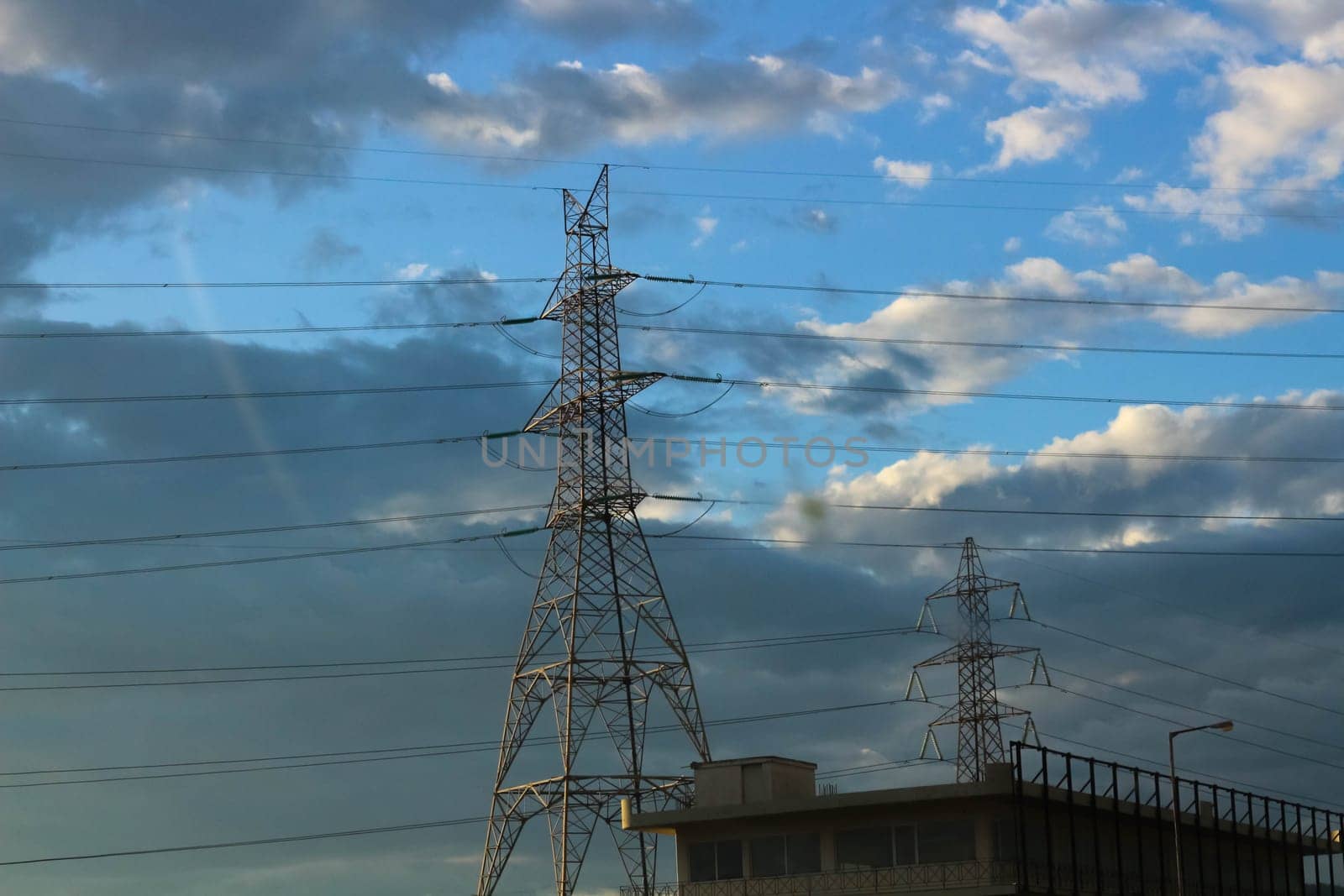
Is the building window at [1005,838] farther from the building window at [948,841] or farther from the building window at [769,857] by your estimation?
the building window at [769,857]

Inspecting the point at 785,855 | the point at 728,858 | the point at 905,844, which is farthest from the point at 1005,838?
the point at 728,858

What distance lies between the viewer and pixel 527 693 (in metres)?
74.3

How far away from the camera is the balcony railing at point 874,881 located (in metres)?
58.3

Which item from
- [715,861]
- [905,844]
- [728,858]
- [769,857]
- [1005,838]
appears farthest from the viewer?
[715,861]

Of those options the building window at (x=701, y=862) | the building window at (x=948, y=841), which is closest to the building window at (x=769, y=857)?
the building window at (x=701, y=862)

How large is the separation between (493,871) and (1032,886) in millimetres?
25731

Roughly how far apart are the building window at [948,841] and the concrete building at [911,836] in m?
0.04

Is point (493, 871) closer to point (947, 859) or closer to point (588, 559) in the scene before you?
point (588, 559)

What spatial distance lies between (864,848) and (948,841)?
3.31 m

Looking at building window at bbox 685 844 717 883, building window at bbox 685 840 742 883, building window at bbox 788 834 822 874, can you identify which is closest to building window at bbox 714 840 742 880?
building window at bbox 685 840 742 883

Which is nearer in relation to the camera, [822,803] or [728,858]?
[822,803]

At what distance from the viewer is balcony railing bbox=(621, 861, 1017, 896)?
58.3 m

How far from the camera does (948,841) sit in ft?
196

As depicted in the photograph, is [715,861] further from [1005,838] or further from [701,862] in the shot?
[1005,838]
